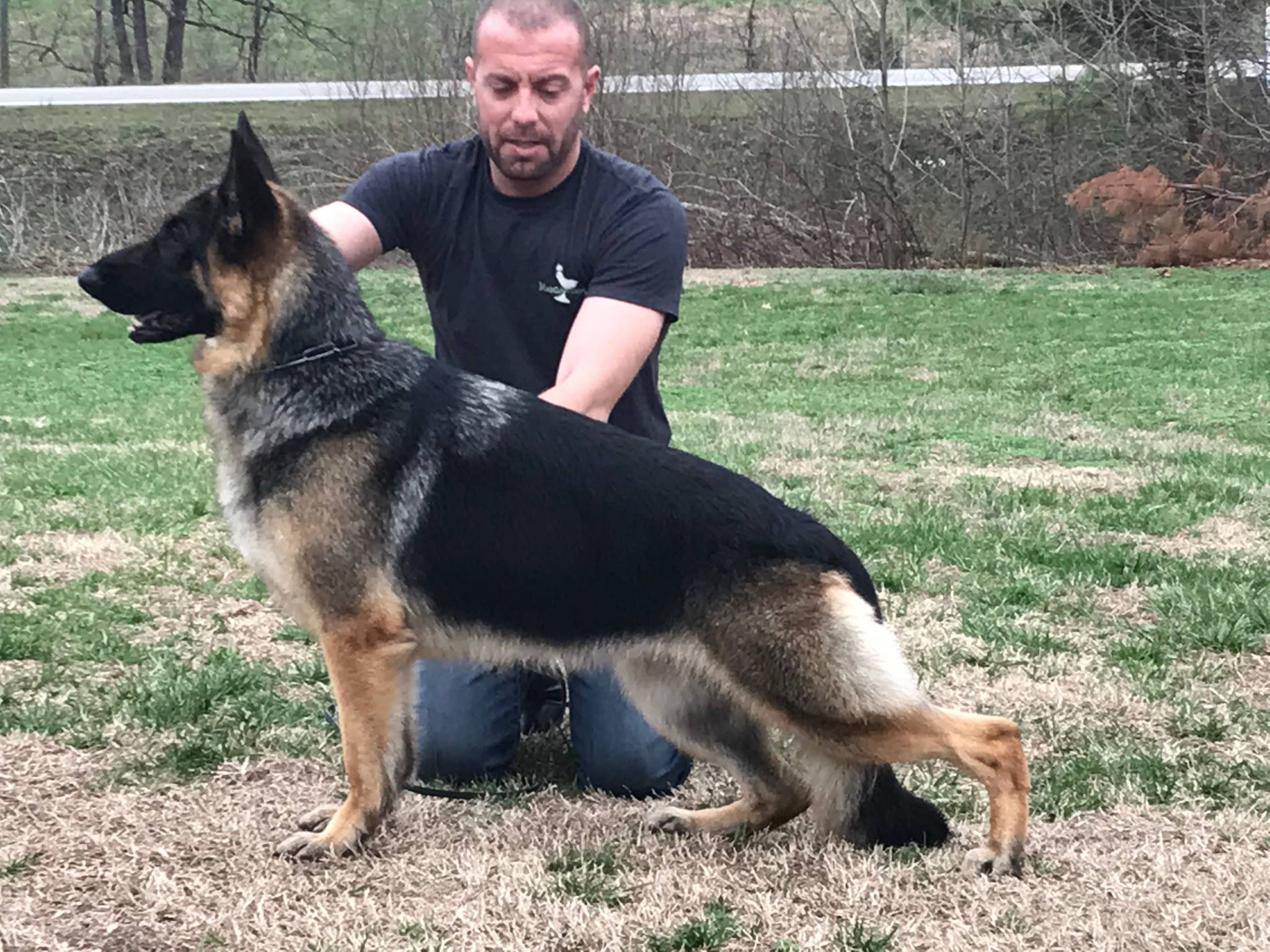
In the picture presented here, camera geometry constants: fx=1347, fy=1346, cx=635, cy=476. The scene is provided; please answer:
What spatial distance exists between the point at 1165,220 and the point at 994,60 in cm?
488

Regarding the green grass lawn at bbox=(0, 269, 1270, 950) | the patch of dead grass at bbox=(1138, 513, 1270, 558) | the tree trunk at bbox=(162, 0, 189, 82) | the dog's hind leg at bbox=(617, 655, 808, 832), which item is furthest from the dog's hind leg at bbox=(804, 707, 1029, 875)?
the tree trunk at bbox=(162, 0, 189, 82)

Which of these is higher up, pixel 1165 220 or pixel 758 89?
pixel 758 89

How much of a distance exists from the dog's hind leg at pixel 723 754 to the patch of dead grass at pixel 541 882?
8 cm

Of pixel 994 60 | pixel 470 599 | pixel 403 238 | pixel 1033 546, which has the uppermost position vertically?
pixel 994 60

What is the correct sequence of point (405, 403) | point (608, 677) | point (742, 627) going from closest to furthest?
point (742, 627), point (405, 403), point (608, 677)

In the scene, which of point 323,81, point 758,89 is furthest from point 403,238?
point 323,81

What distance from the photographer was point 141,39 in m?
37.2

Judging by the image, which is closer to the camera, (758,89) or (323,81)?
(758,89)

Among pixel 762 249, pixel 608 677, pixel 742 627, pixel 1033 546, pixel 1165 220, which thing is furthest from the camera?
pixel 762 249

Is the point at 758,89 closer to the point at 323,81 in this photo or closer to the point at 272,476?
the point at 323,81

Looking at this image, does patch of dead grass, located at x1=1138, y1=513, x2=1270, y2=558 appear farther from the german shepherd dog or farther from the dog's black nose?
the dog's black nose

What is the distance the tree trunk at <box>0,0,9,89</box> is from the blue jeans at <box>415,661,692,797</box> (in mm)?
38623

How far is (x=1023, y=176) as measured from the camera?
73.9 feet

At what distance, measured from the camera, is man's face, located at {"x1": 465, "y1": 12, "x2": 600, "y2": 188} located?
4.03 m
